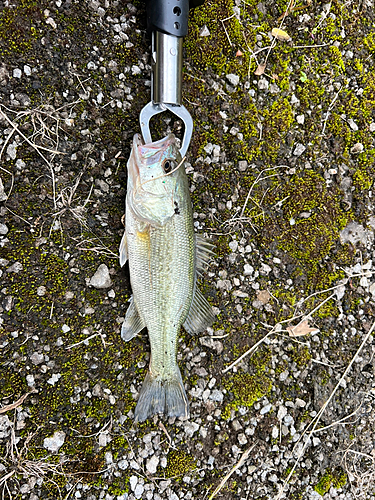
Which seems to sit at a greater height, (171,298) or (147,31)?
(147,31)

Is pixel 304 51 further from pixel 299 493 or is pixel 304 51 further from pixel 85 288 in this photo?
pixel 299 493

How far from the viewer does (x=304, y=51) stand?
3326mm

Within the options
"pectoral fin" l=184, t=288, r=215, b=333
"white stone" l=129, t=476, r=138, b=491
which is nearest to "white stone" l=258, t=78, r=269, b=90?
"pectoral fin" l=184, t=288, r=215, b=333

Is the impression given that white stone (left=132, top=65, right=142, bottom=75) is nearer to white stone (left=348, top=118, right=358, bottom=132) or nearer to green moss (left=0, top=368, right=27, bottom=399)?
white stone (left=348, top=118, right=358, bottom=132)

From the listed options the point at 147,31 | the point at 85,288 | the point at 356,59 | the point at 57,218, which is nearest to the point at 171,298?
the point at 85,288

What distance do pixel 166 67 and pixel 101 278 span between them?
1526 millimetres

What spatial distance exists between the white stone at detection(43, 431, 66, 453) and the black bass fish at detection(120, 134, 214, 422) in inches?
20.7

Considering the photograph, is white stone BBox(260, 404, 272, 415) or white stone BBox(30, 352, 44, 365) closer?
white stone BBox(30, 352, 44, 365)

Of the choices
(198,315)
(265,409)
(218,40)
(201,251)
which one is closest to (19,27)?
(218,40)

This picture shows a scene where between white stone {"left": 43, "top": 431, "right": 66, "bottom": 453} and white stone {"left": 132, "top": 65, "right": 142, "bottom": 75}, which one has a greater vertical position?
white stone {"left": 132, "top": 65, "right": 142, "bottom": 75}

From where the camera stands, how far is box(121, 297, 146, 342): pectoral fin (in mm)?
2793

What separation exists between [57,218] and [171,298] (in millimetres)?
972

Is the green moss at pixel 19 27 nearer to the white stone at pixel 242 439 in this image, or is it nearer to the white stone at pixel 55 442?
the white stone at pixel 55 442

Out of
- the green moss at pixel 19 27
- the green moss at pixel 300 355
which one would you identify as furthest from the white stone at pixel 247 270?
the green moss at pixel 19 27
